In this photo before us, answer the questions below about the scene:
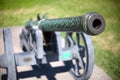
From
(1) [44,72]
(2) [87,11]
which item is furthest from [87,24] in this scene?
(2) [87,11]

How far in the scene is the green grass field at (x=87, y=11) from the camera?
6.34m

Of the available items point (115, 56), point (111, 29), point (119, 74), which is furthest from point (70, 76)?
point (111, 29)

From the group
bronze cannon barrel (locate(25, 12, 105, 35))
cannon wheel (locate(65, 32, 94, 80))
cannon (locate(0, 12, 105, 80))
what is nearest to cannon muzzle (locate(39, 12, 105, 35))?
bronze cannon barrel (locate(25, 12, 105, 35))

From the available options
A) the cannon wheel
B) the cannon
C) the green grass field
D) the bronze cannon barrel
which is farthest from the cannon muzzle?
the green grass field

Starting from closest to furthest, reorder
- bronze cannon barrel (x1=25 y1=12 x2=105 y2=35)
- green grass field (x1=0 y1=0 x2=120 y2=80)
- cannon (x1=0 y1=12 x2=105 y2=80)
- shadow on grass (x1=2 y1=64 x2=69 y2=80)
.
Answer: bronze cannon barrel (x1=25 y1=12 x2=105 y2=35) < cannon (x1=0 y1=12 x2=105 y2=80) < shadow on grass (x1=2 y1=64 x2=69 y2=80) < green grass field (x1=0 y1=0 x2=120 y2=80)

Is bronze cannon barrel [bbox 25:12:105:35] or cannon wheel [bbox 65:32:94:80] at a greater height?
bronze cannon barrel [bbox 25:12:105:35]

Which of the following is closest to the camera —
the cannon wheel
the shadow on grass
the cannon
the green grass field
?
the cannon

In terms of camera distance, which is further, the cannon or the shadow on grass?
the shadow on grass

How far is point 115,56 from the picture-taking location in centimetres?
633

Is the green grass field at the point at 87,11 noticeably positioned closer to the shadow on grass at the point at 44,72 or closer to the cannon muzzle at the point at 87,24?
the shadow on grass at the point at 44,72

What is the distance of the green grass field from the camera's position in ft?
20.8

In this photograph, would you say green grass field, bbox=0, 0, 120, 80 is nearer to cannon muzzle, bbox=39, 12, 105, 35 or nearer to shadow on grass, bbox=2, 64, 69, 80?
shadow on grass, bbox=2, 64, 69, 80

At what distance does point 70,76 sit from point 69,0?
26.4ft

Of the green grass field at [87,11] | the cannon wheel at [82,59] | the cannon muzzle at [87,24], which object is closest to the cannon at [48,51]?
the cannon wheel at [82,59]
